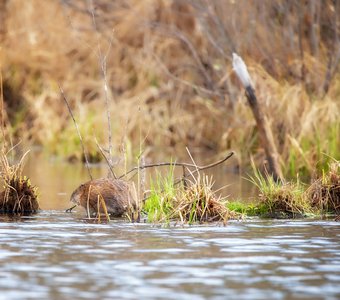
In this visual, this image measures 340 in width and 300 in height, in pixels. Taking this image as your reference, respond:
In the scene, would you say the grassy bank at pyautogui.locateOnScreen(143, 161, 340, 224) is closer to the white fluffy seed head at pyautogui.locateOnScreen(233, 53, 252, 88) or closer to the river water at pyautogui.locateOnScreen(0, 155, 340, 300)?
the river water at pyautogui.locateOnScreen(0, 155, 340, 300)

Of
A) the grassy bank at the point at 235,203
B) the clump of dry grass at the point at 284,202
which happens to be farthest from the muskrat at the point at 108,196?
the clump of dry grass at the point at 284,202

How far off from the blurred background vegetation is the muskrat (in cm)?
60

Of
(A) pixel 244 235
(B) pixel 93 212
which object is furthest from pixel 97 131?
(A) pixel 244 235

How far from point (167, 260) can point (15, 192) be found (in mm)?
4027

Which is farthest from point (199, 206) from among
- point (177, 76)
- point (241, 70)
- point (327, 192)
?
point (177, 76)

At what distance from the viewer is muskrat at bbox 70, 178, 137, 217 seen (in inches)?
444

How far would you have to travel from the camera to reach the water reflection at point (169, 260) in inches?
273

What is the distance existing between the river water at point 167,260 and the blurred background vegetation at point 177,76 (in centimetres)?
163

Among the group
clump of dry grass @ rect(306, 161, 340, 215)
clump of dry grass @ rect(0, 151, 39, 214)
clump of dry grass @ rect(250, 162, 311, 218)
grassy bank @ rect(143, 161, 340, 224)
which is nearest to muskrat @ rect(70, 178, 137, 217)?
grassy bank @ rect(143, 161, 340, 224)

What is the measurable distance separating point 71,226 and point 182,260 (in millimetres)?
2583

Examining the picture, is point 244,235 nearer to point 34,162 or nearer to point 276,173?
point 276,173

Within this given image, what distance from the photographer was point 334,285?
7.20 m

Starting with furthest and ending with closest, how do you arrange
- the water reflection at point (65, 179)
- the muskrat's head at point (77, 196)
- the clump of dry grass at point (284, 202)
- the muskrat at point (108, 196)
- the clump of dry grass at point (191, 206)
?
the water reflection at point (65, 179) → the muskrat's head at point (77, 196) → the clump of dry grass at point (284, 202) → the muskrat at point (108, 196) → the clump of dry grass at point (191, 206)

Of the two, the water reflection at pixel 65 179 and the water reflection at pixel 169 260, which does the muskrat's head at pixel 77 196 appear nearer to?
the water reflection at pixel 65 179
